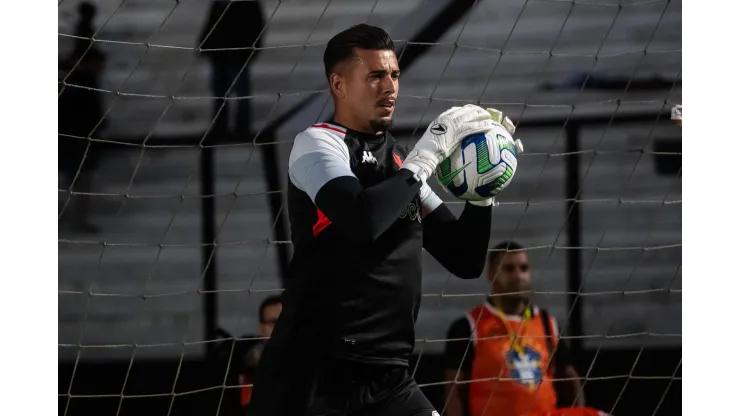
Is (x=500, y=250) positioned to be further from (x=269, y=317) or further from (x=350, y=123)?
(x=350, y=123)

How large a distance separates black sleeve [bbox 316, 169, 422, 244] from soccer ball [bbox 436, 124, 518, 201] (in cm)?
24

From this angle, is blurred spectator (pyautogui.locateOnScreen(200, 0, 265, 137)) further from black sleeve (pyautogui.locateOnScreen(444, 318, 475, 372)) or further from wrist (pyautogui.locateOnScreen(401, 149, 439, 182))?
wrist (pyautogui.locateOnScreen(401, 149, 439, 182))

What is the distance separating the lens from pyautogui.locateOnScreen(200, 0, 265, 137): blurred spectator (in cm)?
471

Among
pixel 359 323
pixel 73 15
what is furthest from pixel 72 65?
pixel 359 323

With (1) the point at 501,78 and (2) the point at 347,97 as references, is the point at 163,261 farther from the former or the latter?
(2) the point at 347,97

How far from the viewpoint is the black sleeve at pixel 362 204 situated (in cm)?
250

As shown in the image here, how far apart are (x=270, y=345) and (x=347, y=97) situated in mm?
661

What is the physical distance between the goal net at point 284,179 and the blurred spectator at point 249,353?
12cm

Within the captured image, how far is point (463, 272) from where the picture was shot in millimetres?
2924

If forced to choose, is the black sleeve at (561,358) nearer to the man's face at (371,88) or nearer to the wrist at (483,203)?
the wrist at (483,203)

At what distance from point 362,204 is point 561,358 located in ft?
7.69

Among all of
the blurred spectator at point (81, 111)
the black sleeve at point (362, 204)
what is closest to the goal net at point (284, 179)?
the blurred spectator at point (81, 111)

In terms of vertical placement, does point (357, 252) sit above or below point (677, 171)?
above

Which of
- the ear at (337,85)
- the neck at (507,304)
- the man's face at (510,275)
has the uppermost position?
the ear at (337,85)
